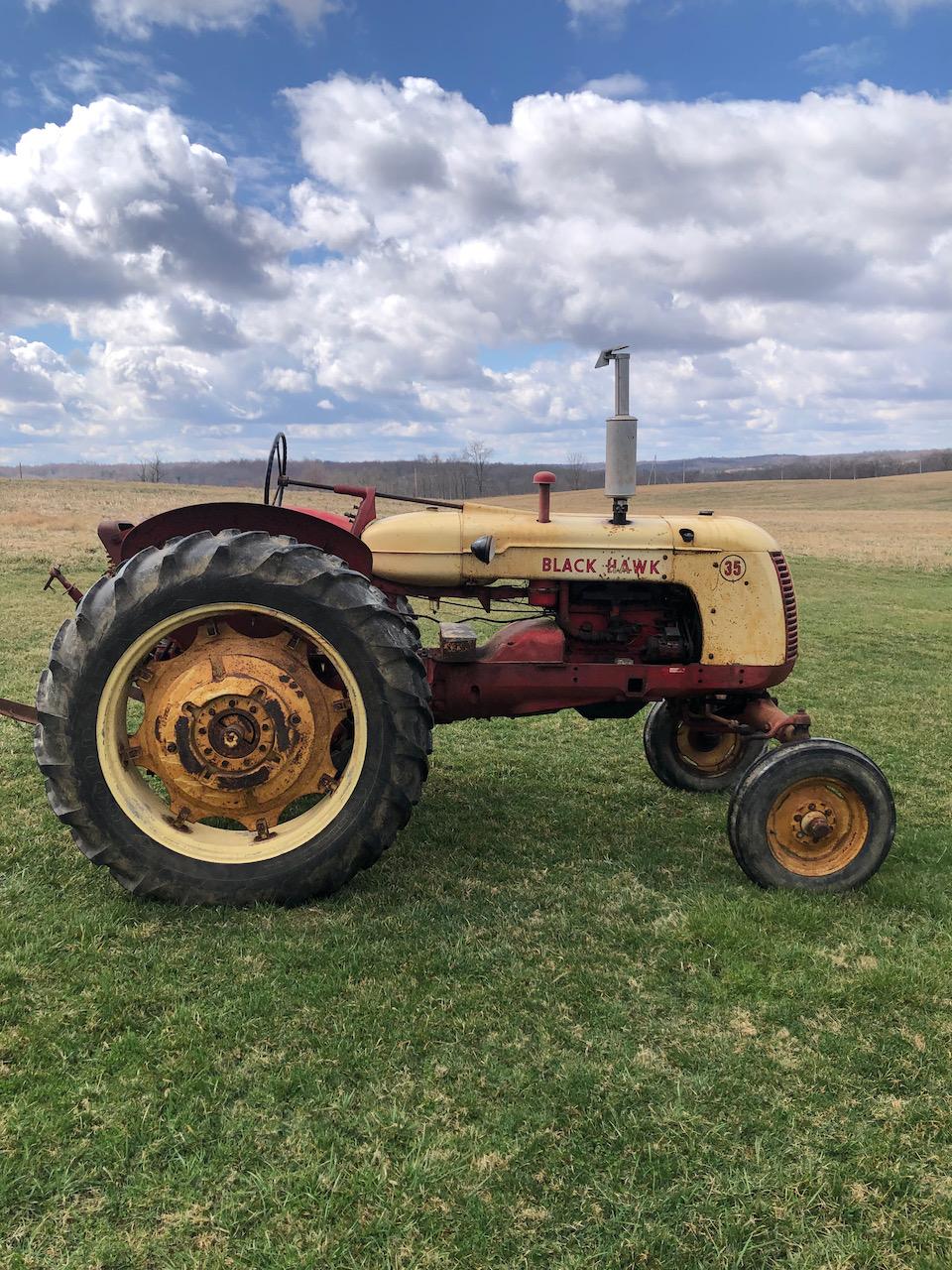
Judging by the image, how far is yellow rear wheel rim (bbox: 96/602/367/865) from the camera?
10.6 feet

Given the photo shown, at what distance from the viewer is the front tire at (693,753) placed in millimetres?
5047

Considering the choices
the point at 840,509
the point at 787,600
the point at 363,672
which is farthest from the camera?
the point at 840,509

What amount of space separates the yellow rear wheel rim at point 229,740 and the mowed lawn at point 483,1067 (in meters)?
0.30

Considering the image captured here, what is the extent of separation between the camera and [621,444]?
3.99 m

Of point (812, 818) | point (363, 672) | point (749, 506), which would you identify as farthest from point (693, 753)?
point (749, 506)

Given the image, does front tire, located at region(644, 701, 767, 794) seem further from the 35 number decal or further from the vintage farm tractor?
the 35 number decal

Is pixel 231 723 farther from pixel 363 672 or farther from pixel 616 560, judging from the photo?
pixel 616 560

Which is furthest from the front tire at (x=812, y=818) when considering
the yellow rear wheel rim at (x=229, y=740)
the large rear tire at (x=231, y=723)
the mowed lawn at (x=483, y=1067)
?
the yellow rear wheel rim at (x=229, y=740)

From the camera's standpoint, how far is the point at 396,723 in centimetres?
328

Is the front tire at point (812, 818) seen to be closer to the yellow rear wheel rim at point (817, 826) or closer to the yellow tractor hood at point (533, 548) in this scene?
the yellow rear wheel rim at point (817, 826)

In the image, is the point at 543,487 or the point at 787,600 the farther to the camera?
the point at 787,600

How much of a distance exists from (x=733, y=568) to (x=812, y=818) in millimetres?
1230

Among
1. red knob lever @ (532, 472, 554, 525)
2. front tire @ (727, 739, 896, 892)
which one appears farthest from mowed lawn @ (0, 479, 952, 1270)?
red knob lever @ (532, 472, 554, 525)

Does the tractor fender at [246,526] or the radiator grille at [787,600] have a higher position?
the tractor fender at [246,526]
